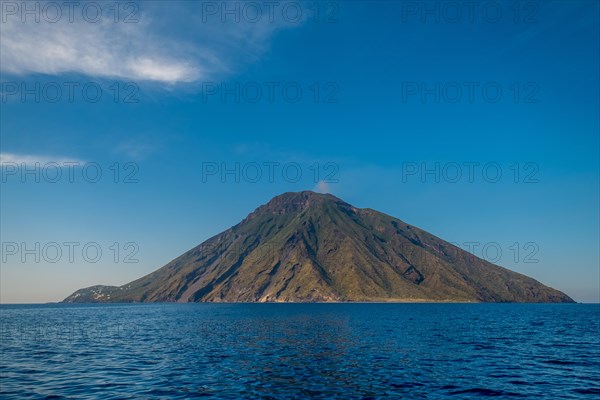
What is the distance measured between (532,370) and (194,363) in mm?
38079

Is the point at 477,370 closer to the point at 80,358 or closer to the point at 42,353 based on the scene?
the point at 80,358

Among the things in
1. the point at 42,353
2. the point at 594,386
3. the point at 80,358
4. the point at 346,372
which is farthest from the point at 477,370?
the point at 42,353

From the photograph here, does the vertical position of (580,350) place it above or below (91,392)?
below

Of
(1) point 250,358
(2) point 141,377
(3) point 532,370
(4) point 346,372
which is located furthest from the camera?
(1) point 250,358

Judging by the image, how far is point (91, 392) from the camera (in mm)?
33469

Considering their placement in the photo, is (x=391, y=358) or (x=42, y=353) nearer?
(x=391, y=358)

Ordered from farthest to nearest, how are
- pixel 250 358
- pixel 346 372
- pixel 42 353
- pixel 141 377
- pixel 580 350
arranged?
pixel 580 350 < pixel 42 353 < pixel 250 358 < pixel 346 372 < pixel 141 377

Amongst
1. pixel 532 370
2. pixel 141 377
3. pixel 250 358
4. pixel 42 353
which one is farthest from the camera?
pixel 42 353

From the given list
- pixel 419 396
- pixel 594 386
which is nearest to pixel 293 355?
pixel 419 396

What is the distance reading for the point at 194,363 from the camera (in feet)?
154

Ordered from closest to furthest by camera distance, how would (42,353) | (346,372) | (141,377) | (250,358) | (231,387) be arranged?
(231,387) → (141,377) → (346,372) → (250,358) → (42,353)

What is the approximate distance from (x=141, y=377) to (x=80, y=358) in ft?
58.4

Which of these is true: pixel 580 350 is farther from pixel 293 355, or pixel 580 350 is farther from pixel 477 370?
pixel 293 355

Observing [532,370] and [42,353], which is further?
[42,353]
